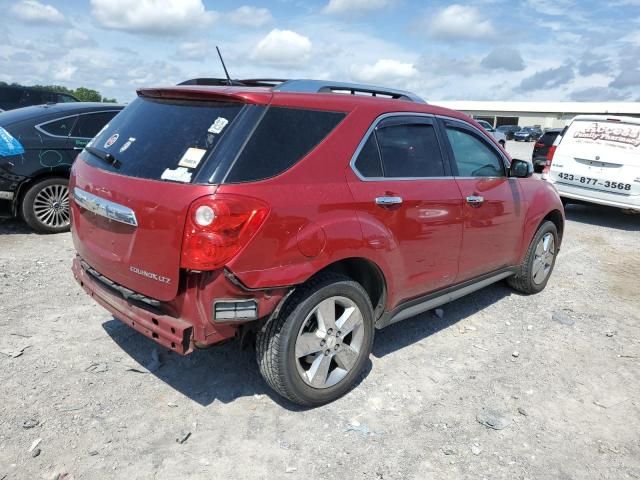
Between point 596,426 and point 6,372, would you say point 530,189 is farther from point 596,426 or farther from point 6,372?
point 6,372

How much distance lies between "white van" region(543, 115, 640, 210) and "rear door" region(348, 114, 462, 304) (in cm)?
591

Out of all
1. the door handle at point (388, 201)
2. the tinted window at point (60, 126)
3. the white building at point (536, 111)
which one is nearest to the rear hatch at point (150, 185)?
the door handle at point (388, 201)

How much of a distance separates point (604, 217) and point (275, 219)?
9.15 meters

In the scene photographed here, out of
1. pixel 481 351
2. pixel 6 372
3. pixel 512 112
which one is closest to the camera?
pixel 6 372

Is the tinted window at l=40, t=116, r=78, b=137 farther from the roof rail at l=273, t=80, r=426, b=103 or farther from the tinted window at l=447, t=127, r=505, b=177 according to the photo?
the tinted window at l=447, t=127, r=505, b=177

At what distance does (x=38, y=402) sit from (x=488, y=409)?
275 centimetres

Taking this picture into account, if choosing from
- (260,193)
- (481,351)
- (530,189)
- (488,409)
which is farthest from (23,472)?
(530,189)

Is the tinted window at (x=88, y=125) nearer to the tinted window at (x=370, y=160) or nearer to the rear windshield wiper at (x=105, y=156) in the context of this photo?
the rear windshield wiper at (x=105, y=156)

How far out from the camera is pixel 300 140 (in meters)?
2.88

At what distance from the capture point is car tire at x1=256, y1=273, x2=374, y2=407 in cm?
284

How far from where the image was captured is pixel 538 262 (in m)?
5.19

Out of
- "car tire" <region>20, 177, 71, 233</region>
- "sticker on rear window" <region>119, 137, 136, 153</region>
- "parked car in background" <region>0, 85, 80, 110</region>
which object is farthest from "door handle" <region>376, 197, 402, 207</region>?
"parked car in background" <region>0, 85, 80, 110</region>

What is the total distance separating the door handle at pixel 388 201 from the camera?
125 inches

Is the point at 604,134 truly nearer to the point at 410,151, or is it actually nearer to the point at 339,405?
the point at 410,151
